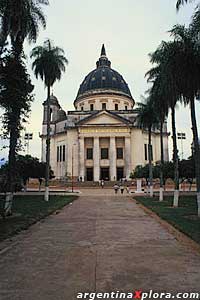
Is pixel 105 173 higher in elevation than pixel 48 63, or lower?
lower

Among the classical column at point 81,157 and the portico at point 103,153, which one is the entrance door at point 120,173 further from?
the classical column at point 81,157

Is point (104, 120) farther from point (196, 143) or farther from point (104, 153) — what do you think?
point (196, 143)

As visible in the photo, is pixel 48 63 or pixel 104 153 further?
pixel 104 153

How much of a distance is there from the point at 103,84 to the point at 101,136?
49.7 feet

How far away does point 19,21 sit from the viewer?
1476cm

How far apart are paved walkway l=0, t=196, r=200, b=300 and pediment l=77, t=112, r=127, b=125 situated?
62129 millimetres

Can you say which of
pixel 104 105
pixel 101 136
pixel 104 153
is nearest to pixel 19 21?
pixel 101 136

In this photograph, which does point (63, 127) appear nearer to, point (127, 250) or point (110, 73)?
point (110, 73)

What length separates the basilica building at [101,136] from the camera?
72188 millimetres

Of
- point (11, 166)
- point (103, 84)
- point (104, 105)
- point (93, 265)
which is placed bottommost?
point (93, 265)

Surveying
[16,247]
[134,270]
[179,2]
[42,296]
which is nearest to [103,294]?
[42,296]

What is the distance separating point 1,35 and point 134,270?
12339 millimetres

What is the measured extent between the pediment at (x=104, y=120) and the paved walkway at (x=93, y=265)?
2446 inches

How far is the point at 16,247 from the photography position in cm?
856
